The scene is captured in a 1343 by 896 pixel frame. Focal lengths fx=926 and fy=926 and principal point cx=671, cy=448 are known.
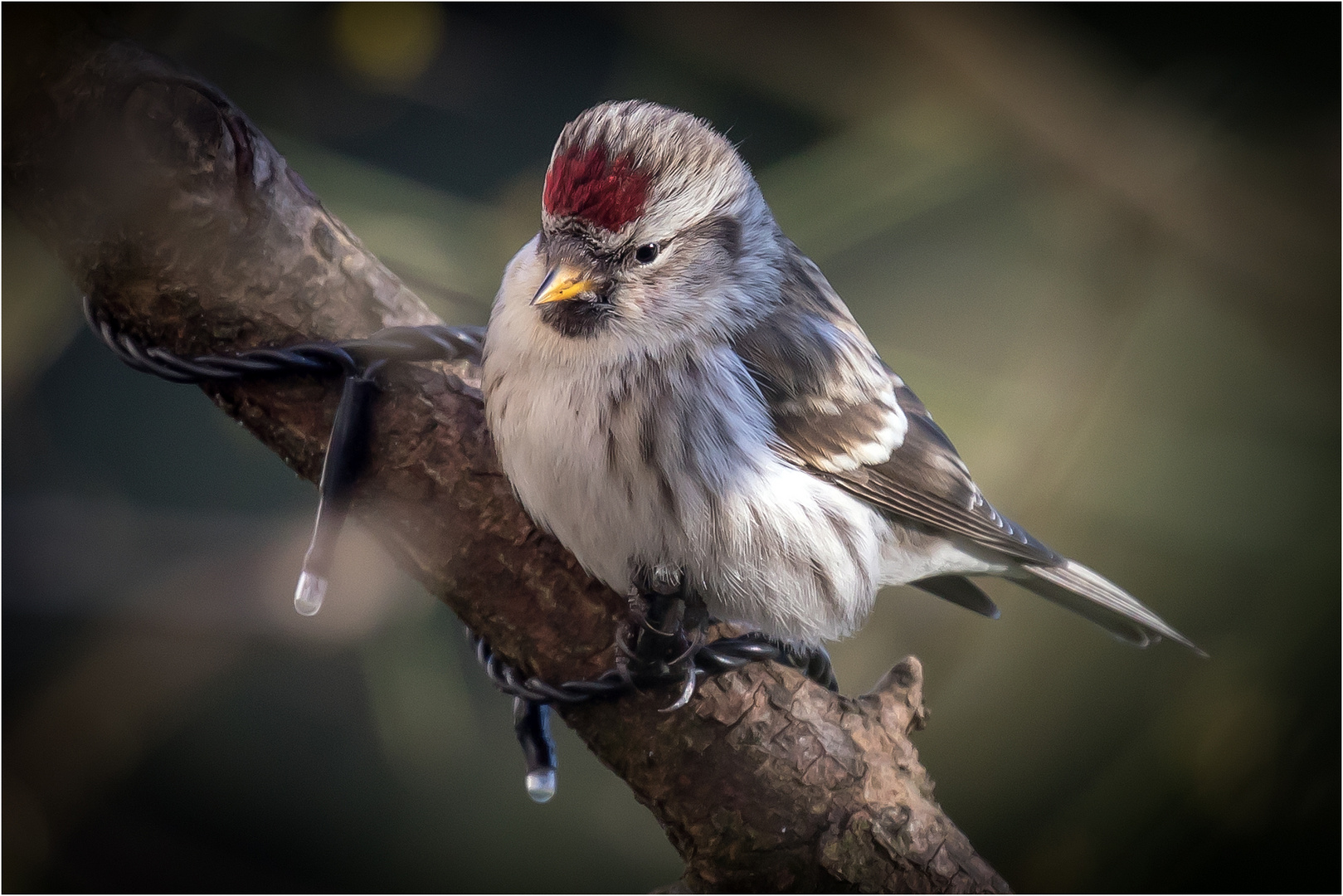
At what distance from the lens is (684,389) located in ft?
1.74

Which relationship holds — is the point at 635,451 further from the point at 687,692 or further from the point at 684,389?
the point at 687,692

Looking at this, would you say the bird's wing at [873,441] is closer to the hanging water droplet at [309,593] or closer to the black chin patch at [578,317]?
the black chin patch at [578,317]

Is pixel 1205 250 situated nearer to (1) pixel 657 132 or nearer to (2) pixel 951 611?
(2) pixel 951 611

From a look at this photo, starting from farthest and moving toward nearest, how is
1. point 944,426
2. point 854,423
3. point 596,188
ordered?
point 944,426 < point 854,423 < point 596,188

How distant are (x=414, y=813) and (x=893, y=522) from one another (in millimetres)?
472

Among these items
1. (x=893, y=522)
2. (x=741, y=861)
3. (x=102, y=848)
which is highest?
(x=893, y=522)

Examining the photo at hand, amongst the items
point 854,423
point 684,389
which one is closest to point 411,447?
point 684,389

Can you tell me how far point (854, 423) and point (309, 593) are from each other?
35cm

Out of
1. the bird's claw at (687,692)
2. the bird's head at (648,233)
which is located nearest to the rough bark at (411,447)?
the bird's claw at (687,692)

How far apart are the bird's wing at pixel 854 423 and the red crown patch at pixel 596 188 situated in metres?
0.12

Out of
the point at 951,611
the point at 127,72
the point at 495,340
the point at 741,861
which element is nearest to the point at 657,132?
the point at 495,340

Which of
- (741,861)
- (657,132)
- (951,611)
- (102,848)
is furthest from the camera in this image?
(951,611)

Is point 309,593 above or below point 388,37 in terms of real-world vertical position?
below

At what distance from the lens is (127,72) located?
0.48 metres
